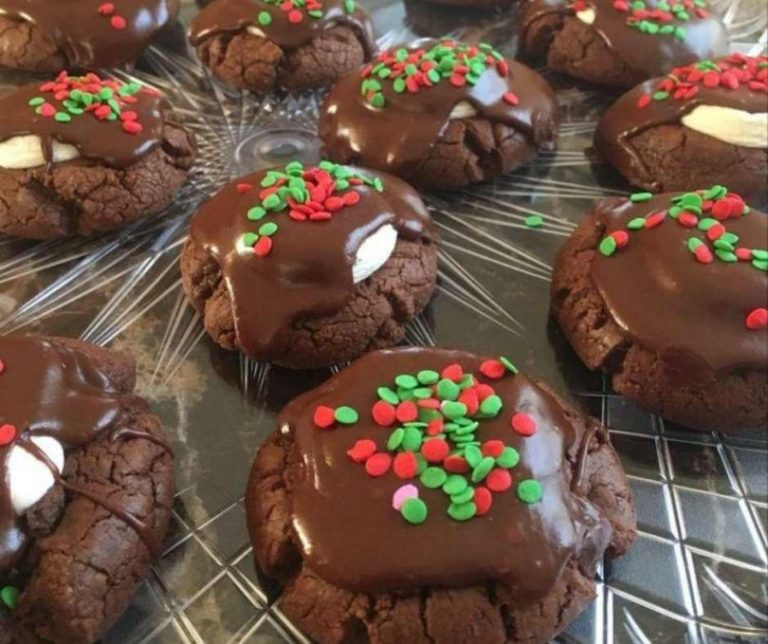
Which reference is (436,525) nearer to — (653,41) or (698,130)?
(698,130)

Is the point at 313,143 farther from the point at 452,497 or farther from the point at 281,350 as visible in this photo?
the point at 452,497

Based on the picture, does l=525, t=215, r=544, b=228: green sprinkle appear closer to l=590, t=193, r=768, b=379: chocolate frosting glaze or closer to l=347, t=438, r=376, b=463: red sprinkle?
l=590, t=193, r=768, b=379: chocolate frosting glaze

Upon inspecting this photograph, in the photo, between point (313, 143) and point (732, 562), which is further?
point (313, 143)

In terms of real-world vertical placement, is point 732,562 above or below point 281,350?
below

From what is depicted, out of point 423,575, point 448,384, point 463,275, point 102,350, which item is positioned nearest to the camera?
point 423,575

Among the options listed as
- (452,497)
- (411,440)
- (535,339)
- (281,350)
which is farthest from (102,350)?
(535,339)
